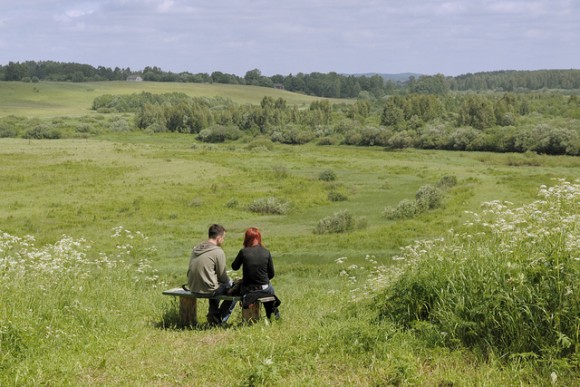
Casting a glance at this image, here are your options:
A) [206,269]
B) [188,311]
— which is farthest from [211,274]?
[188,311]

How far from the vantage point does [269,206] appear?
150ft

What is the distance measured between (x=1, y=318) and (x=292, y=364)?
143 inches

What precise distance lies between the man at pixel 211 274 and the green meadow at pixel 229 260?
1.26 ft

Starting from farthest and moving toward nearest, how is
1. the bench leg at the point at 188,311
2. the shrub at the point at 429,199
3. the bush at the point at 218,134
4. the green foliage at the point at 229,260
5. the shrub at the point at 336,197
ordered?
the bush at the point at 218,134, the shrub at the point at 336,197, the shrub at the point at 429,199, the bench leg at the point at 188,311, the green foliage at the point at 229,260

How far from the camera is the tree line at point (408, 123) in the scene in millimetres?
87500

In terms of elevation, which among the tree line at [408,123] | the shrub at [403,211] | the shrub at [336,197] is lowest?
the shrub at [336,197]

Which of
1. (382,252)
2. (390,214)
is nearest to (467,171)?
(390,214)

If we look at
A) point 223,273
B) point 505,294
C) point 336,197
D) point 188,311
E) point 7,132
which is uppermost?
point 505,294

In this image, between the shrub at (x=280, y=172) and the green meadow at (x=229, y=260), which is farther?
the shrub at (x=280, y=172)

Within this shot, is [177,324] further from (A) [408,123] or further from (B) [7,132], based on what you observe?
(A) [408,123]

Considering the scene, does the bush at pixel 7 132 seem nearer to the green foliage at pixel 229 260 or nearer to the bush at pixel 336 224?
the green foliage at pixel 229 260

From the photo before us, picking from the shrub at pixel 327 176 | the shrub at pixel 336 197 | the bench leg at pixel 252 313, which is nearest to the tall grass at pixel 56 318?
the bench leg at pixel 252 313

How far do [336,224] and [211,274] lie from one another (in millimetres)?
27936

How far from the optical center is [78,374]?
23.8ft
